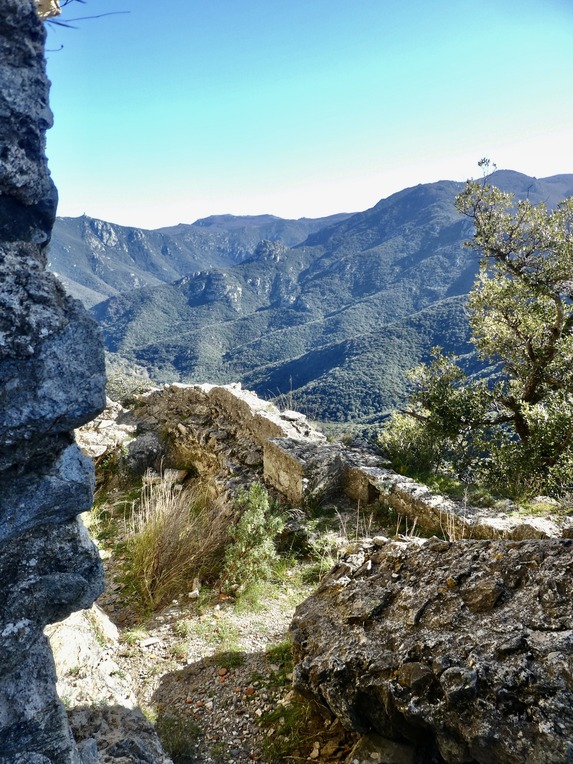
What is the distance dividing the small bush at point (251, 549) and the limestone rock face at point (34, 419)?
3.15 meters

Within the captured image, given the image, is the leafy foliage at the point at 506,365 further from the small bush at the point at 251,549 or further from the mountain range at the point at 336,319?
the mountain range at the point at 336,319

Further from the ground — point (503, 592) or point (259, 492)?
point (503, 592)

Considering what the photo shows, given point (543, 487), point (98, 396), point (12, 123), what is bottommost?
point (543, 487)

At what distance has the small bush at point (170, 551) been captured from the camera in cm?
474

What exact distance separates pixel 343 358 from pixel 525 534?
90.1 meters

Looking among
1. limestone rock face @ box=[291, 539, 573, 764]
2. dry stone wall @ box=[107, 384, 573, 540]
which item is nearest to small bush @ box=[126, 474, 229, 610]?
dry stone wall @ box=[107, 384, 573, 540]

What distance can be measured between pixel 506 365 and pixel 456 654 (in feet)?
24.2

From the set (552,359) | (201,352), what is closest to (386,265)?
(201,352)

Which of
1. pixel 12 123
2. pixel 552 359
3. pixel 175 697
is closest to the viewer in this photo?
pixel 12 123

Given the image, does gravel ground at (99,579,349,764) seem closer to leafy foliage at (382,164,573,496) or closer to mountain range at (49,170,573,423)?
leafy foliage at (382,164,573,496)

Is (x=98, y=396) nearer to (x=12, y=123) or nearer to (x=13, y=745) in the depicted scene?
(x=12, y=123)

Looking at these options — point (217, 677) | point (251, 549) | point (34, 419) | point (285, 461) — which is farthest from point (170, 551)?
point (34, 419)

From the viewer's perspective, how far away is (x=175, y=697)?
3.39m

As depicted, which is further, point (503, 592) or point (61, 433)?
point (503, 592)
